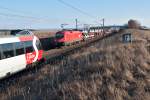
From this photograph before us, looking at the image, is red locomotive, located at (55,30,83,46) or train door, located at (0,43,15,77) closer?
train door, located at (0,43,15,77)

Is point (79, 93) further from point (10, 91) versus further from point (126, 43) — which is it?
point (126, 43)

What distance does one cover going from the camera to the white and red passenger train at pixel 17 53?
1877 cm

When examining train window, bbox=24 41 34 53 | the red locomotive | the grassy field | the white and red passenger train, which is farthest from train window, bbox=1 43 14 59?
the red locomotive

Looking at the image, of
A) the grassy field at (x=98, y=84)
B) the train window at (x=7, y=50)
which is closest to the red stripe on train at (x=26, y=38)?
the train window at (x=7, y=50)

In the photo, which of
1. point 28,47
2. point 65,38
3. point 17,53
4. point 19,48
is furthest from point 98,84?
point 65,38

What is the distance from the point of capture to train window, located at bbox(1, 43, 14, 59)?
18781 millimetres

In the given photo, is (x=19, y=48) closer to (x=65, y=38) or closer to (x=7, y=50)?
(x=7, y=50)

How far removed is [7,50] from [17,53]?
1559 mm

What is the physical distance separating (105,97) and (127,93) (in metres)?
0.84

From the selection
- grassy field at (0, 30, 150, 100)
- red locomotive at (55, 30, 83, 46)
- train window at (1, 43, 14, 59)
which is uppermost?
train window at (1, 43, 14, 59)

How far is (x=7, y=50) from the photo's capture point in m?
Result: 19.4

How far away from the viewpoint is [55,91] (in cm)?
1037

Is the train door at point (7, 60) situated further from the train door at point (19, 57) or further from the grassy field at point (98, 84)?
the grassy field at point (98, 84)

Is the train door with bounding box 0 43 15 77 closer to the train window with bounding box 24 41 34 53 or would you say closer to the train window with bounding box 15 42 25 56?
the train window with bounding box 15 42 25 56
